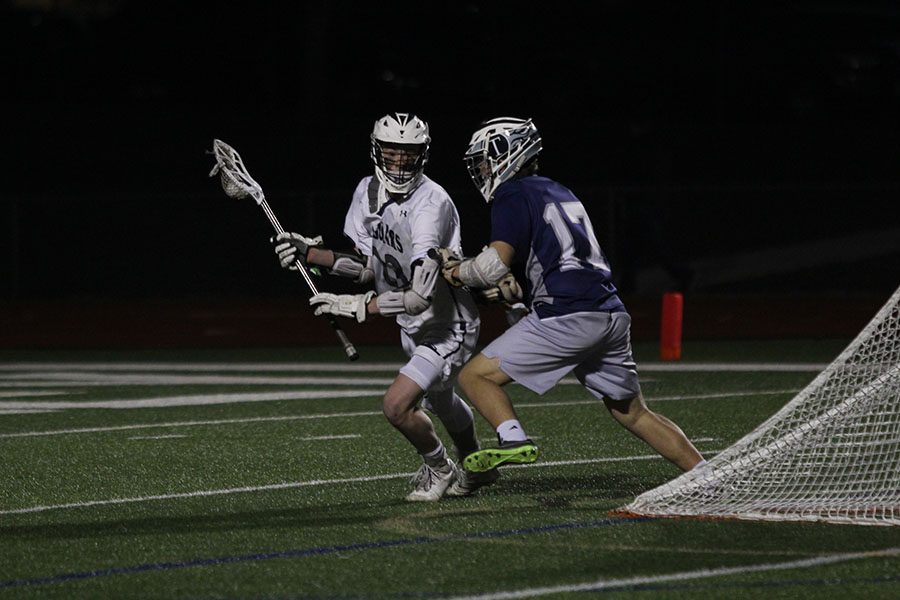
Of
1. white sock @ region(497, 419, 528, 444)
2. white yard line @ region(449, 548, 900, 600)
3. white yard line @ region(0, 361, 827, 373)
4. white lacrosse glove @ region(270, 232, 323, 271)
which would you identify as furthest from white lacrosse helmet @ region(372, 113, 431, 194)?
white yard line @ region(0, 361, 827, 373)

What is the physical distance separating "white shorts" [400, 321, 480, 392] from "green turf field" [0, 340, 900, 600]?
0.57m

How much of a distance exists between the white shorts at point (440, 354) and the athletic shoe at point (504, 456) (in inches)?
24.0

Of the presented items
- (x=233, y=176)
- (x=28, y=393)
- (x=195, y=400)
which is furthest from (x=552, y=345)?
(x=28, y=393)

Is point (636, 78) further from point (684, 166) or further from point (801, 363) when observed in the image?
point (801, 363)

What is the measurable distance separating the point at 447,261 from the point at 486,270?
317 millimetres

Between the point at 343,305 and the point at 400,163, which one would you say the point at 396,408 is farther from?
the point at 400,163

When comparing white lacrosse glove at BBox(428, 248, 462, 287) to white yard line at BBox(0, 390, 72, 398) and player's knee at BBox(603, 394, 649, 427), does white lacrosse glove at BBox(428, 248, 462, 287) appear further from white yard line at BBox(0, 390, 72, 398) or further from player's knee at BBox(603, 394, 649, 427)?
white yard line at BBox(0, 390, 72, 398)

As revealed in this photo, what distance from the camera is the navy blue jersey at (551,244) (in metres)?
7.03

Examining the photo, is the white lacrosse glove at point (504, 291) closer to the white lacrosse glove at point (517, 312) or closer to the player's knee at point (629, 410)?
the white lacrosse glove at point (517, 312)

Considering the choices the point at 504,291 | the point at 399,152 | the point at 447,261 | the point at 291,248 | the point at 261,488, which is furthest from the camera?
Result: the point at 261,488

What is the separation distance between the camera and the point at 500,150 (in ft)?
23.7

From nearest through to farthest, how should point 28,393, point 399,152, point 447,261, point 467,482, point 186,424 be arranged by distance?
point 447,261, point 399,152, point 467,482, point 186,424, point 28,393

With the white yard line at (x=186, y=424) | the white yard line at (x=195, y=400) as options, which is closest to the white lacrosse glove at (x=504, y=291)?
the white yard line at (x=186, y=424)

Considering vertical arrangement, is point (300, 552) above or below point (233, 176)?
below
